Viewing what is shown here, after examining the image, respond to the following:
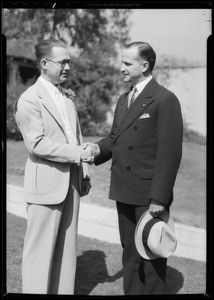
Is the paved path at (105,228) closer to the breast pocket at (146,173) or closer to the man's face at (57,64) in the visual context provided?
the breast pocket at (146,173)

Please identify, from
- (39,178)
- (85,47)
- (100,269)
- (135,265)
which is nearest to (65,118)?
(39,178)

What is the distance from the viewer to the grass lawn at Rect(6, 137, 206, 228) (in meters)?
7.56

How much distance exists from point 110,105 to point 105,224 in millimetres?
7461

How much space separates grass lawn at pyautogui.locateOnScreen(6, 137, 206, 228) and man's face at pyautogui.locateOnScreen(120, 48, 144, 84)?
2.98 meters

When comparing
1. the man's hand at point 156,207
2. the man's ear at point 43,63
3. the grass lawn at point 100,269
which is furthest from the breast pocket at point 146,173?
the grass lawn at point 100,269

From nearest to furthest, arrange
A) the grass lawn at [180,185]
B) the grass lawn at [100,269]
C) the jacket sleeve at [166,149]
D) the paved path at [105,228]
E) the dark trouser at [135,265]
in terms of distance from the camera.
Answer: the jacket sleeve at [166,149] → the dark trouser at [135,265] → the grass lawn at [100,269] → the paved path at [105,228] → the grass lawn at [180,185]

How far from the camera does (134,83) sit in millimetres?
3701

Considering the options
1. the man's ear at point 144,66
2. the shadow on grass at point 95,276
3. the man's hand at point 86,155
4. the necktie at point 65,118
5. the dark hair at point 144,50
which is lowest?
the shadow on grass at point 95,276

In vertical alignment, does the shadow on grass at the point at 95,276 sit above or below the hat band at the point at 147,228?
below

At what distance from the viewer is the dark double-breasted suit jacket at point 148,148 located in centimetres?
344

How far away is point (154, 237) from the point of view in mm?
3477

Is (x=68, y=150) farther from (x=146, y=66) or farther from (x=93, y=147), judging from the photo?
(x=146, y=66)

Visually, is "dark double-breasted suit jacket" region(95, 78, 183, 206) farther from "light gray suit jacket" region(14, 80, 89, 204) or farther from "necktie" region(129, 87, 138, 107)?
"light gray suit jacket" region(14, 80, 89, 204)

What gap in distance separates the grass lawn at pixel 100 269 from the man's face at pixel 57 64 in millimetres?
2063
